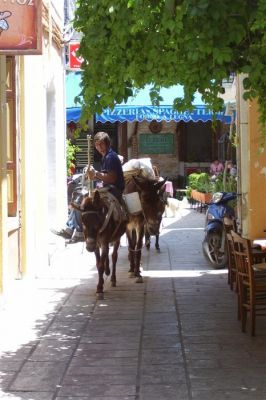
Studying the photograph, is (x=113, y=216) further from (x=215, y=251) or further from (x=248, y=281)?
(x=248, y=281)

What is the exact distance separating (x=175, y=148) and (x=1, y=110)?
694 inches

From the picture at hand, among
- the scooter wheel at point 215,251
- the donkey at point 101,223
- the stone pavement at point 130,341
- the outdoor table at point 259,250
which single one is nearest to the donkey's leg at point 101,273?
the donkey at point 101,223

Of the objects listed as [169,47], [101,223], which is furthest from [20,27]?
[101,223]

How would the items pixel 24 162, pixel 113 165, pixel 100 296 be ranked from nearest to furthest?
pixel 100 296, pixel 113 165, pixel 24 162

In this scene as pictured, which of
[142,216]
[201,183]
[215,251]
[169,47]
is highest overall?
[169,47]

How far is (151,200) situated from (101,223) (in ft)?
5.00

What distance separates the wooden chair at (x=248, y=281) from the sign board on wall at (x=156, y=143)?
1801 centimetres

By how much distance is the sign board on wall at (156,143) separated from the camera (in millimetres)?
25250

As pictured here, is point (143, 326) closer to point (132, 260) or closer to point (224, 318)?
Answer: point (224, 318)

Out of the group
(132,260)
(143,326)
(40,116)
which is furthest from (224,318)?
(40,116)

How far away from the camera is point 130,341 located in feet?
22.8

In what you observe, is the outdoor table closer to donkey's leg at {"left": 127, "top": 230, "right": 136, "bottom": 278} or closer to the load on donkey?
the load on donkey

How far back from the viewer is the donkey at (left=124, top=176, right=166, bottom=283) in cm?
1045

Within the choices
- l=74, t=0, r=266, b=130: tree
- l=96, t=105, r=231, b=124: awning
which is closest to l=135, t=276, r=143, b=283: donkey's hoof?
l=74, t=0, r=266, b=130: tree
